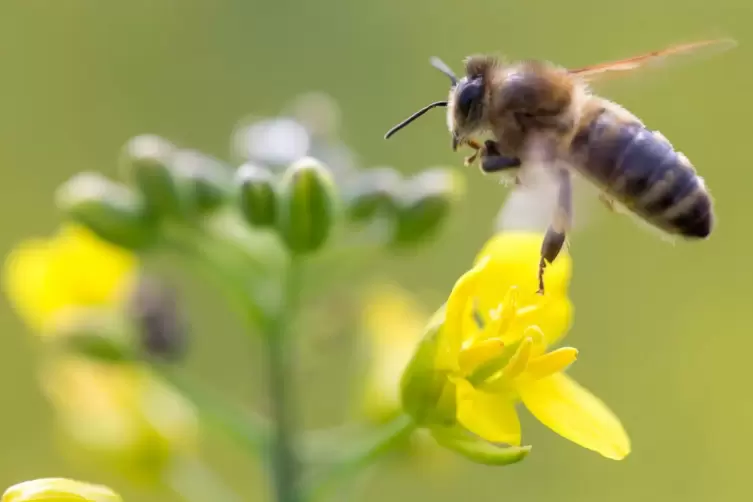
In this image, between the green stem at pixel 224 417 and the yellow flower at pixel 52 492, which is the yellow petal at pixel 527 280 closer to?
the green stem at pixel 224 417

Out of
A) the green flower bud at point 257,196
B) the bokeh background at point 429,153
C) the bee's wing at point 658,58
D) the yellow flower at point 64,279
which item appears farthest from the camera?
the bokeh background at point 429,153

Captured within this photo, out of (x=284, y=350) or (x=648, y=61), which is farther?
(x=284, y=350)

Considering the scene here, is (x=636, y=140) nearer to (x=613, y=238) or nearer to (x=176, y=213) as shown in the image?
(x=176, y=213)

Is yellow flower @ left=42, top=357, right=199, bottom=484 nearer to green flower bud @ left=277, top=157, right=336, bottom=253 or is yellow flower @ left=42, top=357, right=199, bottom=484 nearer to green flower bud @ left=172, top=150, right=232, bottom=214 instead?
green flower bud @ left=172, top=150, right=232, bottom=214

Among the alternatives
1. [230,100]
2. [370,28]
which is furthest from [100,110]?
[370,28]

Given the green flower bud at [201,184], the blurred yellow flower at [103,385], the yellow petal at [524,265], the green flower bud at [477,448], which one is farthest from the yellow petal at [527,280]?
the blurred yellow flower at [103,385]

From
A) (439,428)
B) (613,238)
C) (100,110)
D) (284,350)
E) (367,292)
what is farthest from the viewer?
(100,110)

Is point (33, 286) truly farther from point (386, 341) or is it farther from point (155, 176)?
point (386, 341)
